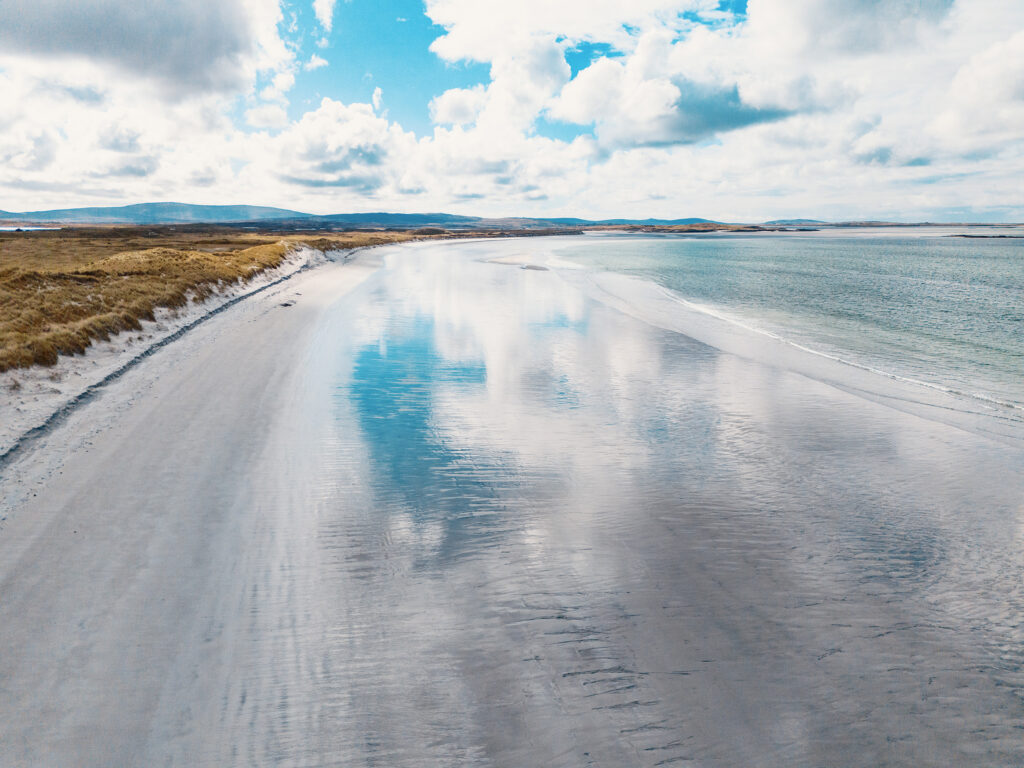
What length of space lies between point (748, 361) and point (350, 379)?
471 inches

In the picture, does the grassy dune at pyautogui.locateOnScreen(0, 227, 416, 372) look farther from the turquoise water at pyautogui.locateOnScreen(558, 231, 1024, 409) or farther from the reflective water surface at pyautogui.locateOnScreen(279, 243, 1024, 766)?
the turquoise water at pyautogui.locateOnScreen(558, 231, 1024, 409)

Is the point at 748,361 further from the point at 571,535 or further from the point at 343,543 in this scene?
the point at 343,543

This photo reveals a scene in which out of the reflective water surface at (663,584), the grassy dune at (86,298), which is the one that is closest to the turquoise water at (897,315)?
the reflective water surface at (663,584)

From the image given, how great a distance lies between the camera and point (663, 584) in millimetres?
6391

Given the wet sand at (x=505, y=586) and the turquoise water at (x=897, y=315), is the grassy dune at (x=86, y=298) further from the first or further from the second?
the turquoise water at (x=897, y=315)

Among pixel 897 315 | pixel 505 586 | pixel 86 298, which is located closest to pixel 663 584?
pixel 505 586

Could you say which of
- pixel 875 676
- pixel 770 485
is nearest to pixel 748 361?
pixel 770 485

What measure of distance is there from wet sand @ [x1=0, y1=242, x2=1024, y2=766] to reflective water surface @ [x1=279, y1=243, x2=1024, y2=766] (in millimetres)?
33

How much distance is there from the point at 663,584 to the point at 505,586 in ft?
5.81

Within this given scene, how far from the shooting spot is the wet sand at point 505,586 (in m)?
4.52

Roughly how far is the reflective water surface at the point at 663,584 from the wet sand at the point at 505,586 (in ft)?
0.11

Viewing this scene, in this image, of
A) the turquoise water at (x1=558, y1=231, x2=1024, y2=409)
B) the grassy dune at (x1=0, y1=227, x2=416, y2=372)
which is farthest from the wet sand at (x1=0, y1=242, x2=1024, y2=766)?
the turquoise water at (x1=558, y1=231, x2=1024, y2=409)

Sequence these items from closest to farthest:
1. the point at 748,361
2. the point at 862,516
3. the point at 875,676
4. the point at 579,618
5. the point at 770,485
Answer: the point at 875,676, the point at 579,618, the point at 862,516, the point at 770,485, the point at 748,361

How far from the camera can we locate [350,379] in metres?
14.7
